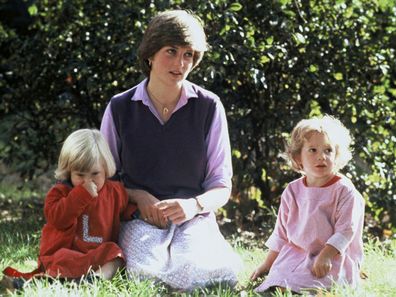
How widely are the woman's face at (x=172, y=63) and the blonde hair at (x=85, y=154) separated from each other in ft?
1.42

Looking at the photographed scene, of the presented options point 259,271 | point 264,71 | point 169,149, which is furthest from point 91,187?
point 264,71

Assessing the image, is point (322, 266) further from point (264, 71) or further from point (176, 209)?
point (264, 71)

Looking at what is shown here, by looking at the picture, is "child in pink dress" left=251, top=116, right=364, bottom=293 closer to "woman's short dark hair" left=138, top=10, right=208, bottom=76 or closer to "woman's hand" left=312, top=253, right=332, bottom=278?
"woman's hand" left=312, top=253, right=332, bottom=278

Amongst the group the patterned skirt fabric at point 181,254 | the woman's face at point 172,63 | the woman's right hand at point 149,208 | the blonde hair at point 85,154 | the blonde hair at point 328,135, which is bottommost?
the patterned skirt fabric at point 181,254

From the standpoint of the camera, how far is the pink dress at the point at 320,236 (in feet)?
12.4

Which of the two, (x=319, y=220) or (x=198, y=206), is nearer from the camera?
(x=319, y=220)

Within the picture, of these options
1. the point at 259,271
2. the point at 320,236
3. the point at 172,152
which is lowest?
the point at 259,271

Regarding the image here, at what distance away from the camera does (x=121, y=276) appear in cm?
390

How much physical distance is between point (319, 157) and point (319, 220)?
0.94 feet

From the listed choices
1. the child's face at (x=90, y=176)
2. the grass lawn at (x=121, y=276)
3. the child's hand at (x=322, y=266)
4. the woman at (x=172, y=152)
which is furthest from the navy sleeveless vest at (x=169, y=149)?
the child's hand at (x=322, y=266)

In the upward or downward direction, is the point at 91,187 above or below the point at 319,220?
above

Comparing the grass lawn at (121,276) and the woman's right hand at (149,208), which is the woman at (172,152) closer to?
the woman's right hand at (149,208)

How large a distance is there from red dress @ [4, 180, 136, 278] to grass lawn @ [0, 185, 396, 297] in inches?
4.7

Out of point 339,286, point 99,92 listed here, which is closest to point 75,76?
point 99,92
